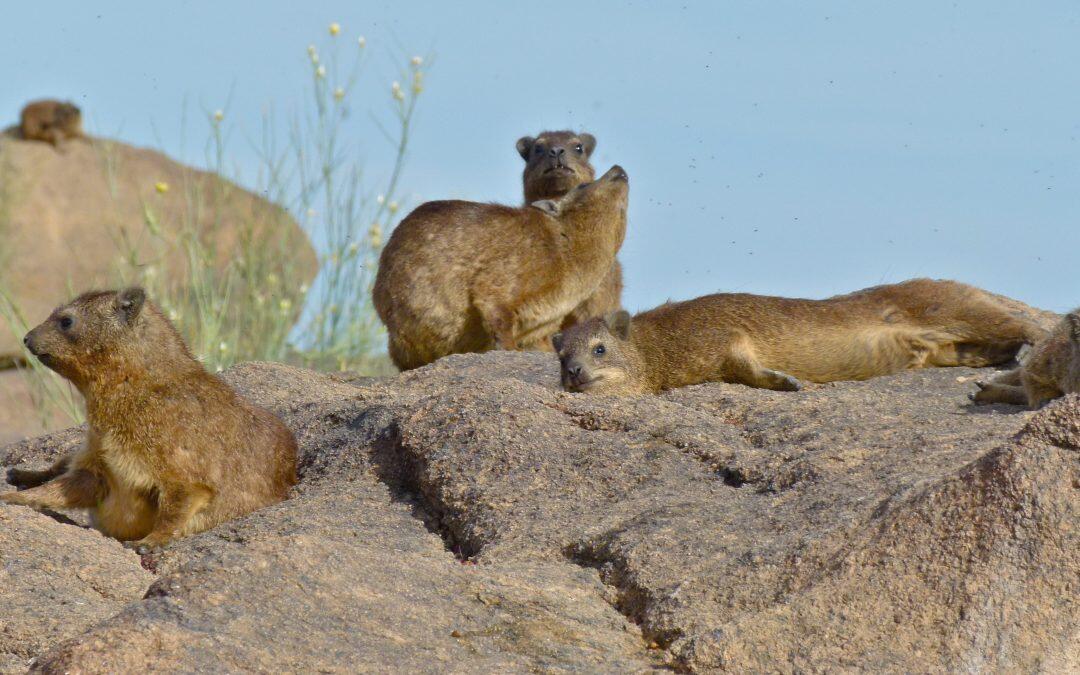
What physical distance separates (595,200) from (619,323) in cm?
228

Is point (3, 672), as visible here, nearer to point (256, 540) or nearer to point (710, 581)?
point (256, 540)

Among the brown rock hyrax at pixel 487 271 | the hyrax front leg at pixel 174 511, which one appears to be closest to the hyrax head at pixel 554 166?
the brown rock hyrax at pixel 487 271

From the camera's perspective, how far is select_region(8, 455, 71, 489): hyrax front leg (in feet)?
22.0

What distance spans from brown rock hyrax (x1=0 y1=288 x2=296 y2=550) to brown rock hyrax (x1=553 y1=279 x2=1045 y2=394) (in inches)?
88.6

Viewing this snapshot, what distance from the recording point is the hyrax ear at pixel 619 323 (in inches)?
321

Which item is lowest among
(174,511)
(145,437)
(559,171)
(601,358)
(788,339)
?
(174,511)

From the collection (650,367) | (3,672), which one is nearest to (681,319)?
(650,367)

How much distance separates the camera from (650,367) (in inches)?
322

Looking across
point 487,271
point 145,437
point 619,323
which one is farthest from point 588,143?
point 145,437

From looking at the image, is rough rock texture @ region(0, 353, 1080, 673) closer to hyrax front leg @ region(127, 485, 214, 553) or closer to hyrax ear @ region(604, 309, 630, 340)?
hyrax front leg @ region(127, 485, 214, 553)

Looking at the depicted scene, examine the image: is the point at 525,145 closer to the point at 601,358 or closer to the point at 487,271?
the point at 487,271

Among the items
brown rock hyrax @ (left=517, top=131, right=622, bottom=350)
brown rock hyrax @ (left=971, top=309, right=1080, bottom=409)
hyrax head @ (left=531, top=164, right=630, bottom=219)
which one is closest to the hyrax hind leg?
brown rock hyrax @ (left=971, top=309, right=1080, bottom=409)

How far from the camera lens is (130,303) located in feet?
20.9

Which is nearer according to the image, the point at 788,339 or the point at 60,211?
the point at 788,339
